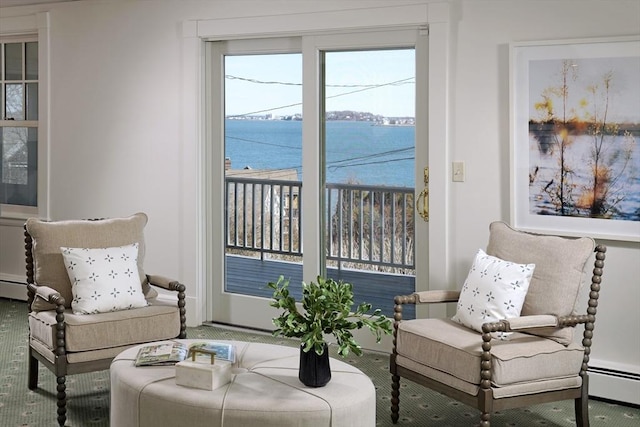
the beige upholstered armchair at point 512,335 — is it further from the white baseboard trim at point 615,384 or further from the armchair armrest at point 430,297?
the white baseboard trim at point 615,384

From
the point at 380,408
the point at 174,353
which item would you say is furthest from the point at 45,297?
the point at 380,408

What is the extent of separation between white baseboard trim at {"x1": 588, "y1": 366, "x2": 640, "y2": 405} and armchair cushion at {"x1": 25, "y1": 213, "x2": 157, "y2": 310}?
244 centimetres

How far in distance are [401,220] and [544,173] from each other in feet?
3.30

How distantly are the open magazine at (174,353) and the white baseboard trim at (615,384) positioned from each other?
2.03 metres

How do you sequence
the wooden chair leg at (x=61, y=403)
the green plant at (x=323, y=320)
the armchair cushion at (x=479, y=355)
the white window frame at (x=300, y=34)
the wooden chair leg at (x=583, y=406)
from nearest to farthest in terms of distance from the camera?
the green plant at (x=323, y=320)
the armchair cushion at (x=479, y=355)
the wooden chair leg at (x=583, y=406)
the wooden chair leg at (x=61, y=403)
the white window frame at (x=300, y=34)

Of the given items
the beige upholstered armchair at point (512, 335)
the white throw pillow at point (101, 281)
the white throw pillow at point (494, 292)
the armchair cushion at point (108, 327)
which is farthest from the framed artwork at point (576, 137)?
the white throw pillow at point (101, 281)

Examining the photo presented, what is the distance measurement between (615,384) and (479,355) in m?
1.20

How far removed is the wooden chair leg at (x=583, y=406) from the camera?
12.5 ft

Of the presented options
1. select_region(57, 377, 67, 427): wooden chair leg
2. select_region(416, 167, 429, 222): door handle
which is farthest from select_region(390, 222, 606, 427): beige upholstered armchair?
select_region(57, 377, 67, 427): wooden chair leg

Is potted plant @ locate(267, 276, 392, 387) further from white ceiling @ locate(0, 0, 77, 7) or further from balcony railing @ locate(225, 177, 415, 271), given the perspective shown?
white ceiling @ locate(0, 0, 77, 7)

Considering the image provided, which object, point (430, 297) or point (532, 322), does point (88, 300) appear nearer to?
point (430, 297)

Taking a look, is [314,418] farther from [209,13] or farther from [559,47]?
[209,13]

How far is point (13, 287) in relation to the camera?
22.2 feet

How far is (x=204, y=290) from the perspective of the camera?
6.00 meters
